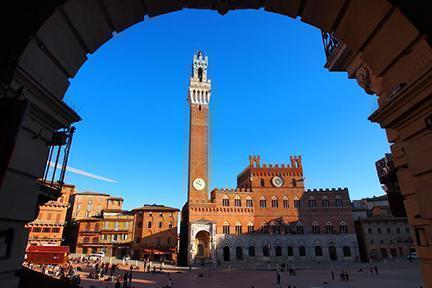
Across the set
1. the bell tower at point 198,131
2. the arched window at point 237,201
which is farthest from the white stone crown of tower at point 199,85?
the arched window at point 237,201

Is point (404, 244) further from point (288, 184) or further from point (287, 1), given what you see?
point (287, 1)

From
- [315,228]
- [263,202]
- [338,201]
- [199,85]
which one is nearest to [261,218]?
[263,202]

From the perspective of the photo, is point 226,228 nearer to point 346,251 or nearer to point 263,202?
point 263,202

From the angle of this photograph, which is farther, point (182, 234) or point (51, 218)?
point (182, 234)

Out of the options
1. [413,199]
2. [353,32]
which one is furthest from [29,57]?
[413,199]

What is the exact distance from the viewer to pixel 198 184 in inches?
2222

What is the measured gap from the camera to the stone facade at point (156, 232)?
59.1 m

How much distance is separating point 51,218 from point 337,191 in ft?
199

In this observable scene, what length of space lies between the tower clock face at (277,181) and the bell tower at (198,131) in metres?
14.7

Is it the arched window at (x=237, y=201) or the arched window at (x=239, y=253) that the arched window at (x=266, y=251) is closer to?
the arched window at (x=239, y=253)

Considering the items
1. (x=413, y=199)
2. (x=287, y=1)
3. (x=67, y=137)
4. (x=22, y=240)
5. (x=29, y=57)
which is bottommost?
(x=22, y=240)

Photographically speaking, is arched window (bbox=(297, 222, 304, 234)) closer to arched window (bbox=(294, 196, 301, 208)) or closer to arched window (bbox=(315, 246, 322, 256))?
arched window (bbox=(294, 196, 301, 208))

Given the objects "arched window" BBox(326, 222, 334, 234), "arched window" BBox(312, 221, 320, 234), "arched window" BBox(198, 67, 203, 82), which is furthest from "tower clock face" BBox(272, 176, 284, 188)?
"arched window" BBox(198, 67, 203, 82)

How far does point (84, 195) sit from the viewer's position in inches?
2945
